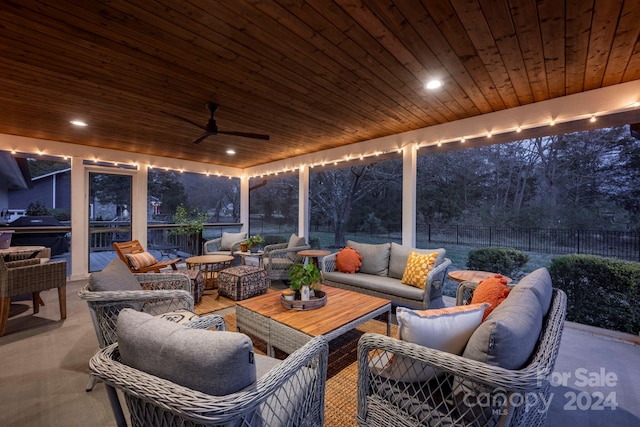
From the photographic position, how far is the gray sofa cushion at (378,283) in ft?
10.8

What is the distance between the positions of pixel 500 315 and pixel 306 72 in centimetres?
254

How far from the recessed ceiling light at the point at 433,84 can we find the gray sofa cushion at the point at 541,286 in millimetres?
2104

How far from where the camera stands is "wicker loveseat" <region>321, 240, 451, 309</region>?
3.24 meters

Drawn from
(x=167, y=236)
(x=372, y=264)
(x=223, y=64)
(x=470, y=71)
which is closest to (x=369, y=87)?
(x=470, y=71)

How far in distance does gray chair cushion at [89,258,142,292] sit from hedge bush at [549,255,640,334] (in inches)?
184

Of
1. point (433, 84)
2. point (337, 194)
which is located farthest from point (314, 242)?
point (433, 84)

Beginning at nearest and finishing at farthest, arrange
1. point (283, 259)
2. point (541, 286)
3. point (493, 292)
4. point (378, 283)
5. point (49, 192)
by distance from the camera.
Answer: point (541, 286) < point (493, 292) < point (378, 283) < point (283, 259) < point (49, 192)

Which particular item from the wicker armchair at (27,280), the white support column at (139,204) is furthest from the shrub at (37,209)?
the wicker armchair at (27,280)

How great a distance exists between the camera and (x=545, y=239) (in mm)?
3715

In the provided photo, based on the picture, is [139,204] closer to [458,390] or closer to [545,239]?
[458,390]

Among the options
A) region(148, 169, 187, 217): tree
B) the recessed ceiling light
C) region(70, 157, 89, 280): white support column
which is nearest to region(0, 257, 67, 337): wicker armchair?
region(70, 157, 89, 280): white support column

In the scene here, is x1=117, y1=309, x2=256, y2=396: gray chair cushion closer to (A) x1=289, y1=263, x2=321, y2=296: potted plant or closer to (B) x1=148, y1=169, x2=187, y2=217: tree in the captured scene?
(A) x1=289, y1=263, x2=321, y2=296: potted plant

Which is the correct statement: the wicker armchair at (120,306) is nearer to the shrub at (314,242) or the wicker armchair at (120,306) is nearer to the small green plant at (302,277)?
the small green plant at (302,277)

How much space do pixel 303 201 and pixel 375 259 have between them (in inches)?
110
